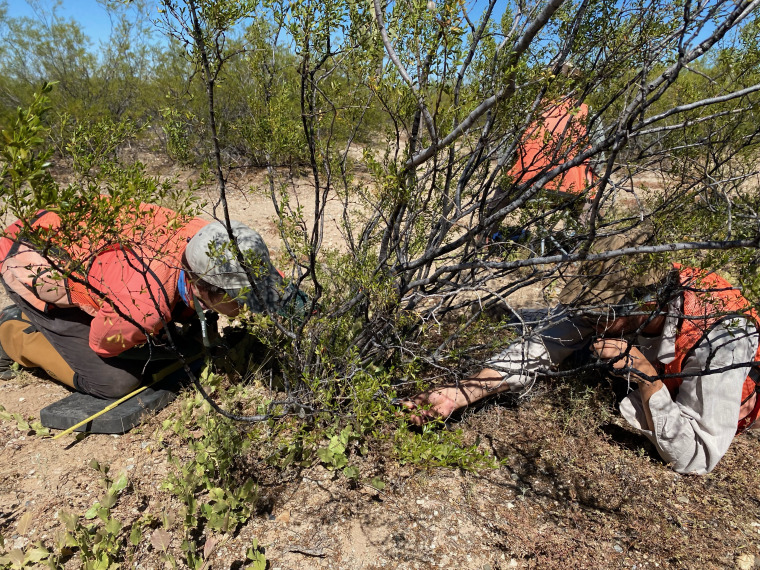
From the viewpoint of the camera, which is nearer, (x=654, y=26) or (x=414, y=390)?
(x=654, y=26)

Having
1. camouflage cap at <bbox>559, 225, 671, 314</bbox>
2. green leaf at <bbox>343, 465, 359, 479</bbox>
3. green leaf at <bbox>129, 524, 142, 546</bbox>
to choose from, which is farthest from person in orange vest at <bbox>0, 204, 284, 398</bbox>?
camouflage cap at <bbox>559, 225, 671, 314</bbox>

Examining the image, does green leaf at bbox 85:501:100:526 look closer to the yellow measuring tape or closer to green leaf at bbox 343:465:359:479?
the yellow measuring tape

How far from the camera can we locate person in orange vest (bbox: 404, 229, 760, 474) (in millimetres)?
2057

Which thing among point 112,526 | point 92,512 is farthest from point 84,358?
point 112,526

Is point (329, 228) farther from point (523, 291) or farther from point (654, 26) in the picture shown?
point (654, 26)

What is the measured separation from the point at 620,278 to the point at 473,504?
131 centimetres

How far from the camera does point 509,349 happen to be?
2.54 m

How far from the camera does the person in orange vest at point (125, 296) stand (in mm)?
2014

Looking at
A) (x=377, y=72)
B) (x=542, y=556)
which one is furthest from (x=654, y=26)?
(x=542, y=556)

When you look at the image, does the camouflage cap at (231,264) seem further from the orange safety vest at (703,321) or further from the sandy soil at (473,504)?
the orange safety vest at (703,321)

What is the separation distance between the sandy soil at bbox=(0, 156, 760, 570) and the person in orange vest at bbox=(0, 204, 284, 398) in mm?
377

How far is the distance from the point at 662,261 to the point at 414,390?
4.28 feet

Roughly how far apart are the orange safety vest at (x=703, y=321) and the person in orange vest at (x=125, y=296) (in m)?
1.84

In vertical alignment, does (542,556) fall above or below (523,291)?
below
